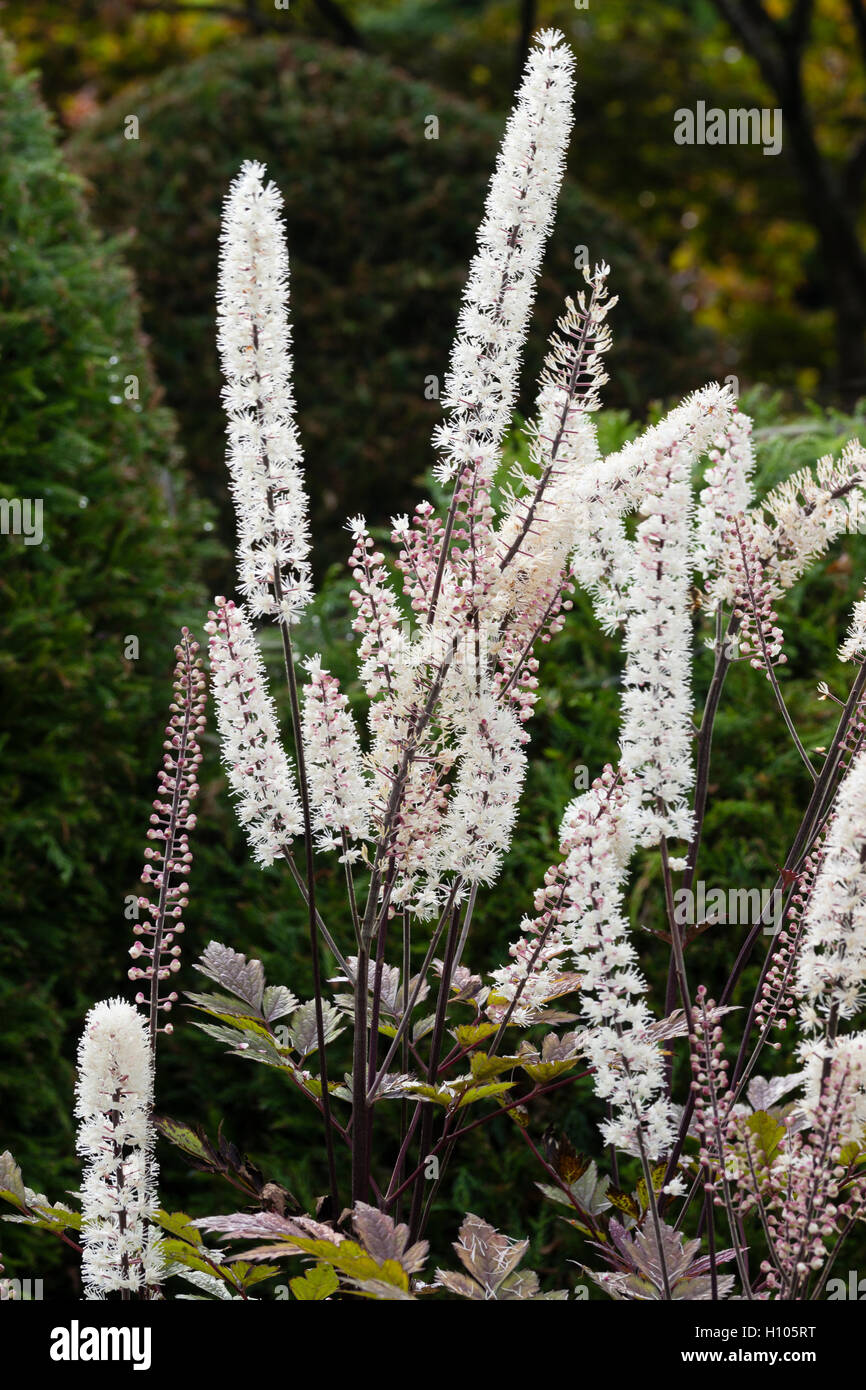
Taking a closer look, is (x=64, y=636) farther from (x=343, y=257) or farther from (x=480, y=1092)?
(x=343, y=257)

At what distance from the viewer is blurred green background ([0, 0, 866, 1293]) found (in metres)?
3.36

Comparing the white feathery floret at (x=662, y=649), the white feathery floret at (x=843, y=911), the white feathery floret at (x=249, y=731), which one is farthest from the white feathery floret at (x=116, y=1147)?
the white feathery floret at (x=843, y=911)

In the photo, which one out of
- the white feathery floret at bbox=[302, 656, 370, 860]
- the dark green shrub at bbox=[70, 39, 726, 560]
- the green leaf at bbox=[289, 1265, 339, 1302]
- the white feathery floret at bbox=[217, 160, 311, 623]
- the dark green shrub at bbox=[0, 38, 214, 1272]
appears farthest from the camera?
the dark green shrub at bbox=[70, 39, 726, 560]

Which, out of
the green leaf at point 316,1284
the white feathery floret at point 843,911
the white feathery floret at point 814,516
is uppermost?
the white feathery floret at point 814,516

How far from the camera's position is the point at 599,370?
179 cm

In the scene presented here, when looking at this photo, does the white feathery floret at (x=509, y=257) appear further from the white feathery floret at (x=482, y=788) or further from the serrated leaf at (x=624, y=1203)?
the serrated leaf at (x=624, y=1203)

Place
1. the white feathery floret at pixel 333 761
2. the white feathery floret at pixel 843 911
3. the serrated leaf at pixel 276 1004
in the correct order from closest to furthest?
the white feathery floret at pixel 843 911
the white feathery floret at pixel 333 761
the serrated leaf at pixel 276 1004

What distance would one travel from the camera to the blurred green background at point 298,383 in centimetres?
336

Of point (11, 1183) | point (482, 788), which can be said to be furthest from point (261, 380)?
point (11, 1183)

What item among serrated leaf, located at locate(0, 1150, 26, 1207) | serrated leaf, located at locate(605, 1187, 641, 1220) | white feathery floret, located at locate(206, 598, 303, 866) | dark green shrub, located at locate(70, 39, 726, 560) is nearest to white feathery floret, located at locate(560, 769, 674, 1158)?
serrated leaf, located at locate(605, 1187, 641, 1220)

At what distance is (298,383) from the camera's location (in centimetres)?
584

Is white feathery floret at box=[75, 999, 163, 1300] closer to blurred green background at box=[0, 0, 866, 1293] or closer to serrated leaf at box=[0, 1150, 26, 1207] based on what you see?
serrated leaf at box=[0, 1150, 26, 1207]

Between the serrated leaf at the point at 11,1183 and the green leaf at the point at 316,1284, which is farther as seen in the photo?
the serrated leaf at the point at 11,1183
